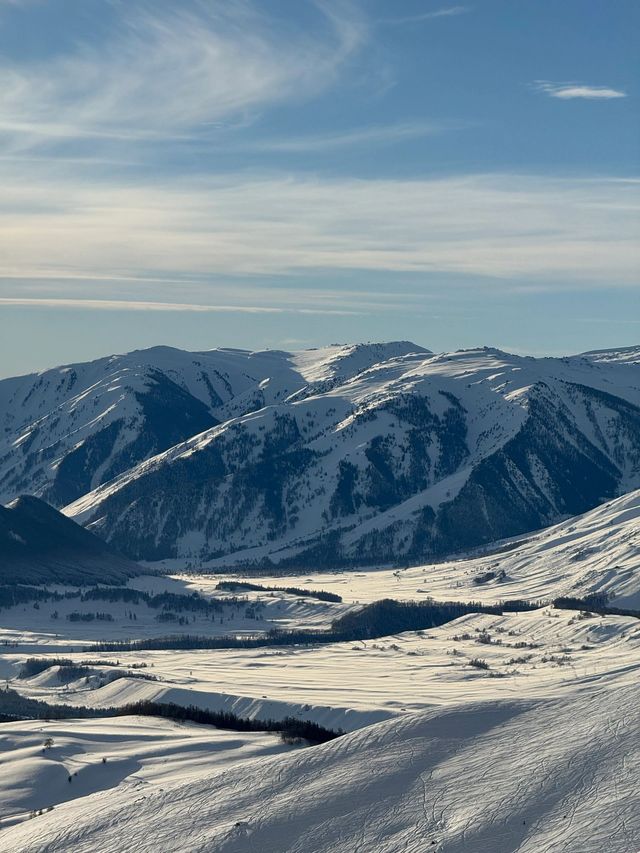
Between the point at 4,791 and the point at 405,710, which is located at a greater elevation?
the point at 4,791

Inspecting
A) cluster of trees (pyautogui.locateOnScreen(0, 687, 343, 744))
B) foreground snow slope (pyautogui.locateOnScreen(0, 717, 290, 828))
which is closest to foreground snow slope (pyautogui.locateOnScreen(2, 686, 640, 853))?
foreground snow slope (pyautogui.locateOnScreen(0, 717, 290, 828))

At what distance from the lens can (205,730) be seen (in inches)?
4892

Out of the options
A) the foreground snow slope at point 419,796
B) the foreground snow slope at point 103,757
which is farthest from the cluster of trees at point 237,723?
the foreground snow slope at point 419,796

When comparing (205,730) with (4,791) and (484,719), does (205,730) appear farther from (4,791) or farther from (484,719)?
(484,719)

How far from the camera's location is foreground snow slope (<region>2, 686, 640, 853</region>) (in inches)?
2931

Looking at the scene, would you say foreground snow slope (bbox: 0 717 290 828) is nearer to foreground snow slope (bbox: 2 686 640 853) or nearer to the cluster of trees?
the cluster of trees

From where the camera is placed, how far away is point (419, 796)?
265 feet

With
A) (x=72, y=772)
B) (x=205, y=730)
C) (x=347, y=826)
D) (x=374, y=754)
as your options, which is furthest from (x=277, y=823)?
(x=205, y=730)

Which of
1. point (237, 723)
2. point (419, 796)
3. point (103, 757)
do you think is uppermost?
point (419, 796)

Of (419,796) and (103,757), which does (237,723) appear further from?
(419,796)

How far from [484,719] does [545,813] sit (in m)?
16.6

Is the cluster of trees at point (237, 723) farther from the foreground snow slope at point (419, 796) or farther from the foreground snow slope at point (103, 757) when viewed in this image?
the foreground snow slope at point (419, 796)

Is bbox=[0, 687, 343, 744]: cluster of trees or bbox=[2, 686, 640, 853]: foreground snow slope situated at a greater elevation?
bbox=[2, 686, 640, 853]: foreground snow slope

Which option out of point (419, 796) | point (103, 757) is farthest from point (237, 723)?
point (419, 796)
